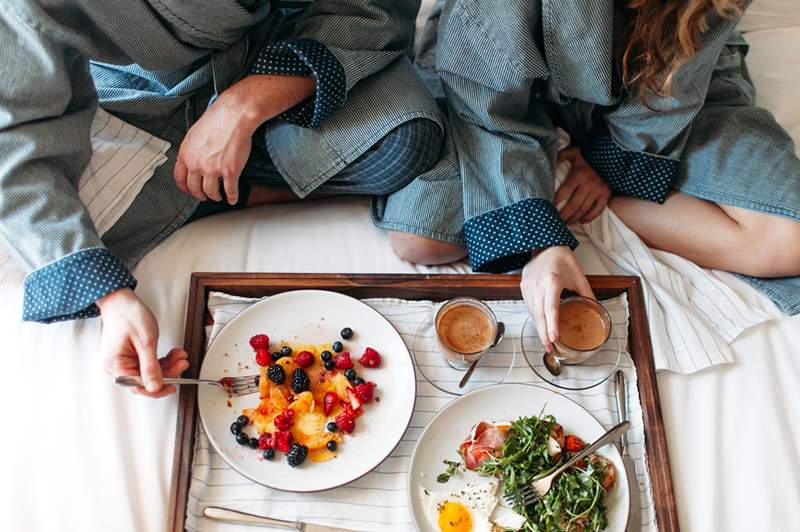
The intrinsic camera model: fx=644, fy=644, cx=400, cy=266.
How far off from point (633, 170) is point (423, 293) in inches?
19.0

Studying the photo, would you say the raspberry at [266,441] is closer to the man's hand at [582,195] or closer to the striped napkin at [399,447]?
the striped napkin at [399,447]

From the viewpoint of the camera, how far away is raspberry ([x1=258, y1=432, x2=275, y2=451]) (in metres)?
0.92

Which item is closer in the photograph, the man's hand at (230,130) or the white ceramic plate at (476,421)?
the white ceramic plate at (476,421)

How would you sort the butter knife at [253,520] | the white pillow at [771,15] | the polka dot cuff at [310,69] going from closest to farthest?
the butter knife at [253,520] < the polka dot cuff at [310,69] < the white pillow at [771,15]

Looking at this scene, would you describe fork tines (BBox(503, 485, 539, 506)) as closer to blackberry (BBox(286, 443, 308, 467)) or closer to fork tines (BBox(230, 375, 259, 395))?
blackberry (BBox(286, 443, 308, 467))

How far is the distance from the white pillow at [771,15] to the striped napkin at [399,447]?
2.73 feet

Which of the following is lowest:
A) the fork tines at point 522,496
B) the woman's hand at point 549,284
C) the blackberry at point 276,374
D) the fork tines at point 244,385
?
the fork tines at point 522,496

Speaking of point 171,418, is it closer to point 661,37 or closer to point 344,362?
point 344,362

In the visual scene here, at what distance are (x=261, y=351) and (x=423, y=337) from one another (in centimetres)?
26

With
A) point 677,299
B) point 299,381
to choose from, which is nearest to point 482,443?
point 299,381

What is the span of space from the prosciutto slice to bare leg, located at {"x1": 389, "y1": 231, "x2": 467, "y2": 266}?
1.04ft

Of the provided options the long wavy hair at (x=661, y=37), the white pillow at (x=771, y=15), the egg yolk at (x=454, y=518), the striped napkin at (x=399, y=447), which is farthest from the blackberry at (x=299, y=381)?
the white pillow at (x=771, y=15)

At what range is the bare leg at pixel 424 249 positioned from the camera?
111 centimetres

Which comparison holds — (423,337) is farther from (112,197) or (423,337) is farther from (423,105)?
(112,197)
